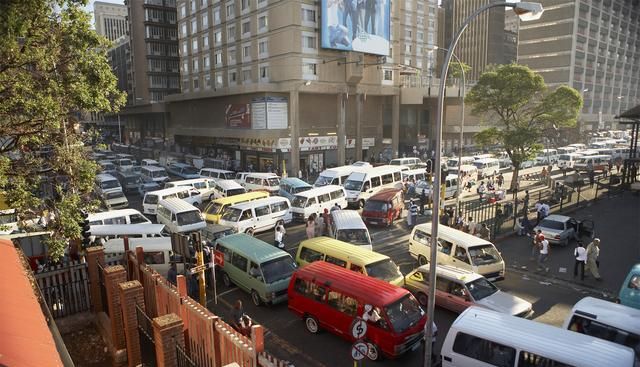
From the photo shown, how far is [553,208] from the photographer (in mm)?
27859

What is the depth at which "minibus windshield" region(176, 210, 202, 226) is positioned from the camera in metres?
21.7

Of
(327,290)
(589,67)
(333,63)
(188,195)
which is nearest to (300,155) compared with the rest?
(333,63)

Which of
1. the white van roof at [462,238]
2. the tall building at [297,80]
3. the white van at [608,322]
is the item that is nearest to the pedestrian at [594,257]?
the white van roof at [462,238]

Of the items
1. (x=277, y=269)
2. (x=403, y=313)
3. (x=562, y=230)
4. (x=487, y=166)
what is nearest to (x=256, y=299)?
(x=277, y=269)

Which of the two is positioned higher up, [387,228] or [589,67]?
[589,67]

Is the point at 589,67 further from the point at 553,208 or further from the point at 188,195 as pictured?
the point at 188,195

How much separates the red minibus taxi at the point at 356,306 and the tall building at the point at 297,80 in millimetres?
28923

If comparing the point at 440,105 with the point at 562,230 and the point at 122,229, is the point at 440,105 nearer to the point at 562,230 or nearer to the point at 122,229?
the point at 562,230

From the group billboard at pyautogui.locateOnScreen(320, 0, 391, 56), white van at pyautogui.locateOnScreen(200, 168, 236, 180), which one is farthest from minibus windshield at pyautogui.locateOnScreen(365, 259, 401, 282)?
billboard at pyautogui.locateOnScreen(320, 0, 391, 56)

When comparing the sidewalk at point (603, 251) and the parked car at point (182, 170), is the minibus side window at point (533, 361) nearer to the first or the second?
the sidewalk at point (603, 251)

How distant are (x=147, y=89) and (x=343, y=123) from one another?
51128mm

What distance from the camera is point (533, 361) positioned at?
8.38 metres

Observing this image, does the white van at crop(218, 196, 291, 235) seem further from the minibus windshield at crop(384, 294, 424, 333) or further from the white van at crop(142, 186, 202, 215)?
the minibus windshield at crop(384, 294, 424, 333)

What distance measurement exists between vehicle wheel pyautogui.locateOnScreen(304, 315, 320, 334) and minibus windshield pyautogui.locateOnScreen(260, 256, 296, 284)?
6.62 feet
